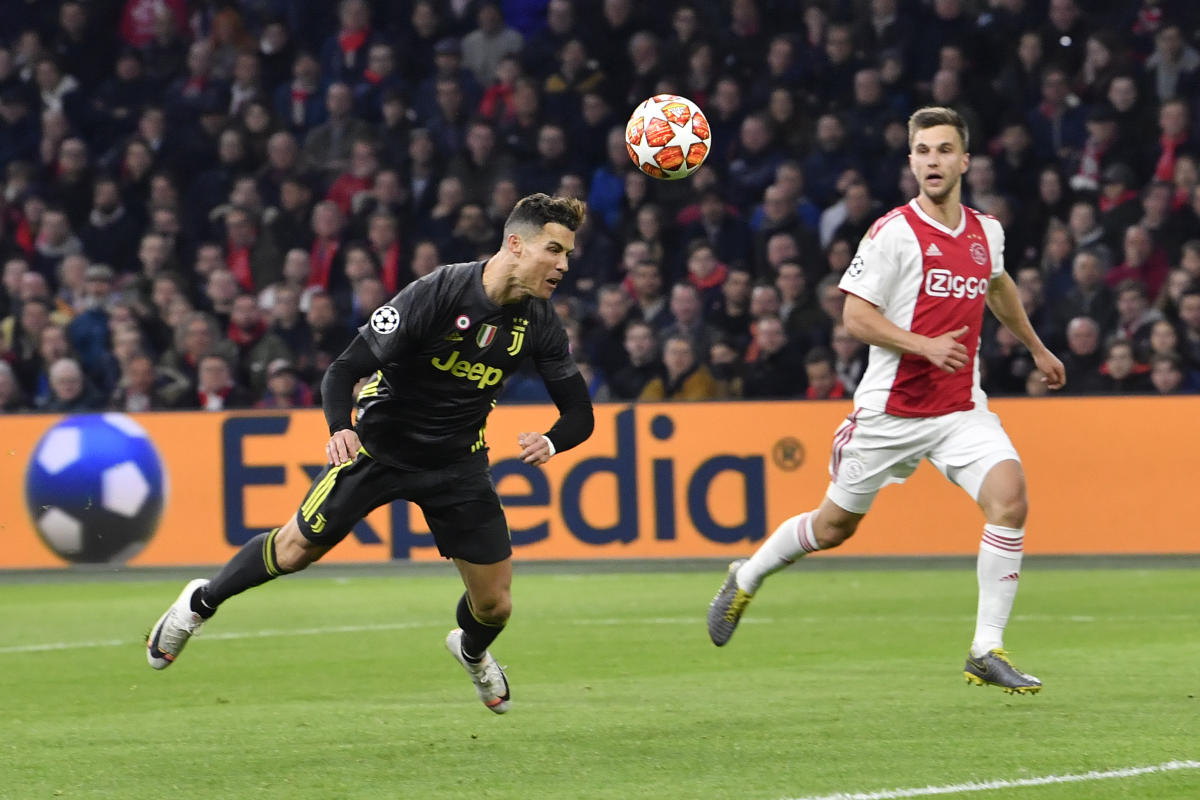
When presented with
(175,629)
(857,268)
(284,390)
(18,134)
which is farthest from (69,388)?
(857,268)

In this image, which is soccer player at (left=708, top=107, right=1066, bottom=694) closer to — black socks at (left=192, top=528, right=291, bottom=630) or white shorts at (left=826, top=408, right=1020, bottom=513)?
white shorts at (left=826, top=408, right=1020, bottom=513)

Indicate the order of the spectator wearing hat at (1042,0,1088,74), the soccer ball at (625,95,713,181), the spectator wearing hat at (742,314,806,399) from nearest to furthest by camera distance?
the soccer ball at (625,95,713,181), the spectator wearing hat at (742,314,806,399), the spectator wearing hat at (1042,0,1088,74)

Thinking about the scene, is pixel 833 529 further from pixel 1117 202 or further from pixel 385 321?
pixel 1117 202

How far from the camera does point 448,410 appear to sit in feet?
23.8

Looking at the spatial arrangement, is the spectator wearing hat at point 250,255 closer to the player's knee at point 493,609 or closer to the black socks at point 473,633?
the black socks at point 473,633

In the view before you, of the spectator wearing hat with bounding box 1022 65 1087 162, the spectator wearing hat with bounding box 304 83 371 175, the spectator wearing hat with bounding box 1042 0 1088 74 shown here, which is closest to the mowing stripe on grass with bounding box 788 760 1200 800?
the spectator wearing hat with bounding box 1022 65 1087 162

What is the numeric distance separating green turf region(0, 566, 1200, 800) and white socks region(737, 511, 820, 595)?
0.48 metres

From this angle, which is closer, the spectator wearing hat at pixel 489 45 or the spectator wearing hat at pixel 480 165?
the spectator wearing hat at pixel 480 165

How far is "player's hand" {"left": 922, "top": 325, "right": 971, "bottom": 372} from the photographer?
7359 mm

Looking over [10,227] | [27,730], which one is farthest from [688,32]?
[27,730]

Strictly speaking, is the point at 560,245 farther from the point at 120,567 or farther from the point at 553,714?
the point at 120,567

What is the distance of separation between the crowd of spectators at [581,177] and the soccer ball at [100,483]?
41.1 inches

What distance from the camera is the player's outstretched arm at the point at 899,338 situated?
737 cm

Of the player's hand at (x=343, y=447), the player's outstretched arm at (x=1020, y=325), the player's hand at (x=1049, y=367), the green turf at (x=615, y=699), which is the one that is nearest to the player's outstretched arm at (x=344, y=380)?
the player's hand at (x=343, y=447)
